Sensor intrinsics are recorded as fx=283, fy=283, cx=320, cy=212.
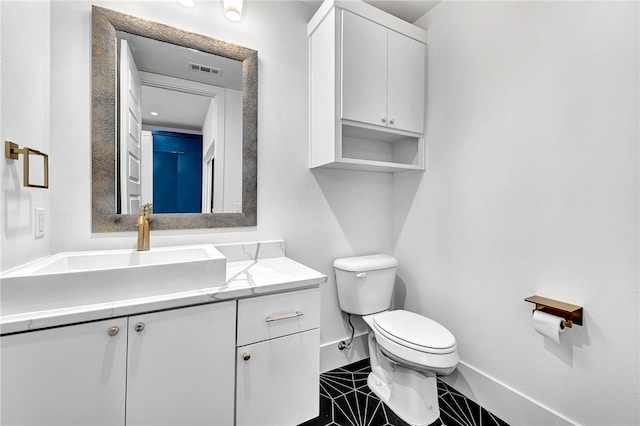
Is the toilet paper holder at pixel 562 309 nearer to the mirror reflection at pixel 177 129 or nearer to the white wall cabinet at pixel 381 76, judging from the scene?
the white wall cabinet at pixel 381 76

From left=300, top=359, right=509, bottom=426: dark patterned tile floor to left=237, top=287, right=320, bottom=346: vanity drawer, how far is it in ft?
1.93

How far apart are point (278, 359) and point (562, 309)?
126cm

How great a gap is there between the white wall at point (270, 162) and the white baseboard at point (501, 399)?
78 centimetres

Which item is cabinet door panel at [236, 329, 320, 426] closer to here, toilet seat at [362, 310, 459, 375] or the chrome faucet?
toilet seat at [362, 310, 459, 375]

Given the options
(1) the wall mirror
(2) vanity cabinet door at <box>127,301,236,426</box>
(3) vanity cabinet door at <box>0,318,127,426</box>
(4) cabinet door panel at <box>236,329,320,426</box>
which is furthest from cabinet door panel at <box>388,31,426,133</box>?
(3) vanity cabinet door at <box>0,318,127,426</box>

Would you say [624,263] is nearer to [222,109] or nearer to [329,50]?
[329,50]

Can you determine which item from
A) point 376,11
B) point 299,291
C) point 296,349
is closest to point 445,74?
point 376,11

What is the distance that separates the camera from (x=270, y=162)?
176cm

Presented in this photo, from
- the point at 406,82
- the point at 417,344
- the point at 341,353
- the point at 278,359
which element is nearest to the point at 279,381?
the point at 278,359

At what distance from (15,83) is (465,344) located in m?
2.47

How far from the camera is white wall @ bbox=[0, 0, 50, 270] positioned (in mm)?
991

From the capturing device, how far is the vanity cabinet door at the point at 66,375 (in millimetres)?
873

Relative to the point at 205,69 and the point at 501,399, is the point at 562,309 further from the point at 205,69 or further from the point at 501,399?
the point at 205,69

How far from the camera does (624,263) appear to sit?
3.66 ft
